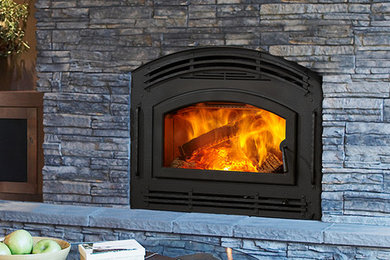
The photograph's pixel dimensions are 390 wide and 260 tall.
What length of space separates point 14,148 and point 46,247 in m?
2.17

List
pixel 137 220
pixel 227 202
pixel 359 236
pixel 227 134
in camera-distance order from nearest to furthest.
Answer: pixel 359 236, pixel 137 220, pixel 227 202, pixel 227 134

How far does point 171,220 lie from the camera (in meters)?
3.03

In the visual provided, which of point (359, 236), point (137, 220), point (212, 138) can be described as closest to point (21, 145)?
point (137, 220)

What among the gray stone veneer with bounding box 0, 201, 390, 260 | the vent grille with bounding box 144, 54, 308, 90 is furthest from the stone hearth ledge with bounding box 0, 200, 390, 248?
the vent grille with bounding box 144, 54, 308, 90

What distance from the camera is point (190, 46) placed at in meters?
3.13

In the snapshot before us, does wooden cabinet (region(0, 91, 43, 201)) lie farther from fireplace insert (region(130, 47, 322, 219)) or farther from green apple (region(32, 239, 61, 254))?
green apple (region(32, 239, 61, 254))

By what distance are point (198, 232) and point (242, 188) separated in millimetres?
335

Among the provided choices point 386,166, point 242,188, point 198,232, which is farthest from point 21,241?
point 386,166

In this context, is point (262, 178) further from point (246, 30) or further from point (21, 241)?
point (21, 241)

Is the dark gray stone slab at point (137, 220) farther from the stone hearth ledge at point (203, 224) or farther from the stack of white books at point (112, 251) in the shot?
the stack of white books at point (112, 251)

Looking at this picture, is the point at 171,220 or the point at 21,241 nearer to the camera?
the point at 21,241

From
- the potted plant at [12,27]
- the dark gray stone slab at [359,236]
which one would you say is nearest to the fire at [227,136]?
the dark gray stone slab at [359,236]

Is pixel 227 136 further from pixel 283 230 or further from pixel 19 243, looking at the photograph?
pixel 19 243

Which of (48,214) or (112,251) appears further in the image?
(48,214)
